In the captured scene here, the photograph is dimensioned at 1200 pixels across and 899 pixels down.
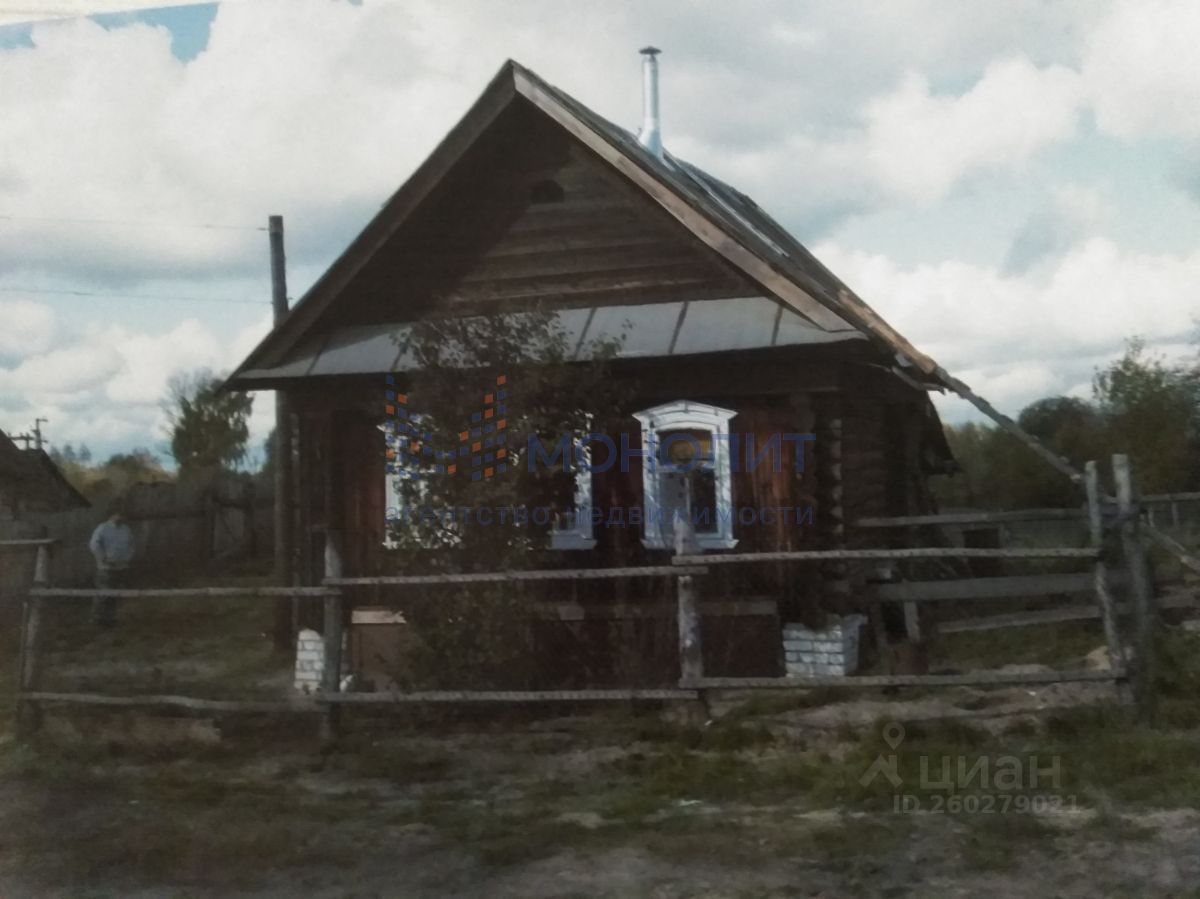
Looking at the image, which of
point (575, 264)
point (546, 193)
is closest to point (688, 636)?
point (575, 264)

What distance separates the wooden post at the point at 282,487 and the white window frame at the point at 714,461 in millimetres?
4015

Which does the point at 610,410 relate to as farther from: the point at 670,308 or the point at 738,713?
the point at 738,713

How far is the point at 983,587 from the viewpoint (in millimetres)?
9719

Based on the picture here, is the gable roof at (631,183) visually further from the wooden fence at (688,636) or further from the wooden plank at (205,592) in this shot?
the wooden plank at (205,592)

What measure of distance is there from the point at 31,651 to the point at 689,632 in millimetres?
4522

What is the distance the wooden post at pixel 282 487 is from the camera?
38.3 ft

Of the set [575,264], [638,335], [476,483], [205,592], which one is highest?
[575,264]

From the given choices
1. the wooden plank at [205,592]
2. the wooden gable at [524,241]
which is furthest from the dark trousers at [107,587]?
the wooden gable at [524,241]

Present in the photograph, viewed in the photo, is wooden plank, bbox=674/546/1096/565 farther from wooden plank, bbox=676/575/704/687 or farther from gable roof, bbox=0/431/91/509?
gable roof, bbox=0/431/91/509

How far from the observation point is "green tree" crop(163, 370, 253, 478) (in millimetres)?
10195

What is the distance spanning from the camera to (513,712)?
26.7 ft

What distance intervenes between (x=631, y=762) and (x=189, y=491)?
526 inches

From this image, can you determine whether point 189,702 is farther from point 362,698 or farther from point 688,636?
point 688,636

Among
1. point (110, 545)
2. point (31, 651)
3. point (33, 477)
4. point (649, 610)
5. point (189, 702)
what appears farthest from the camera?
point (110, 545)
